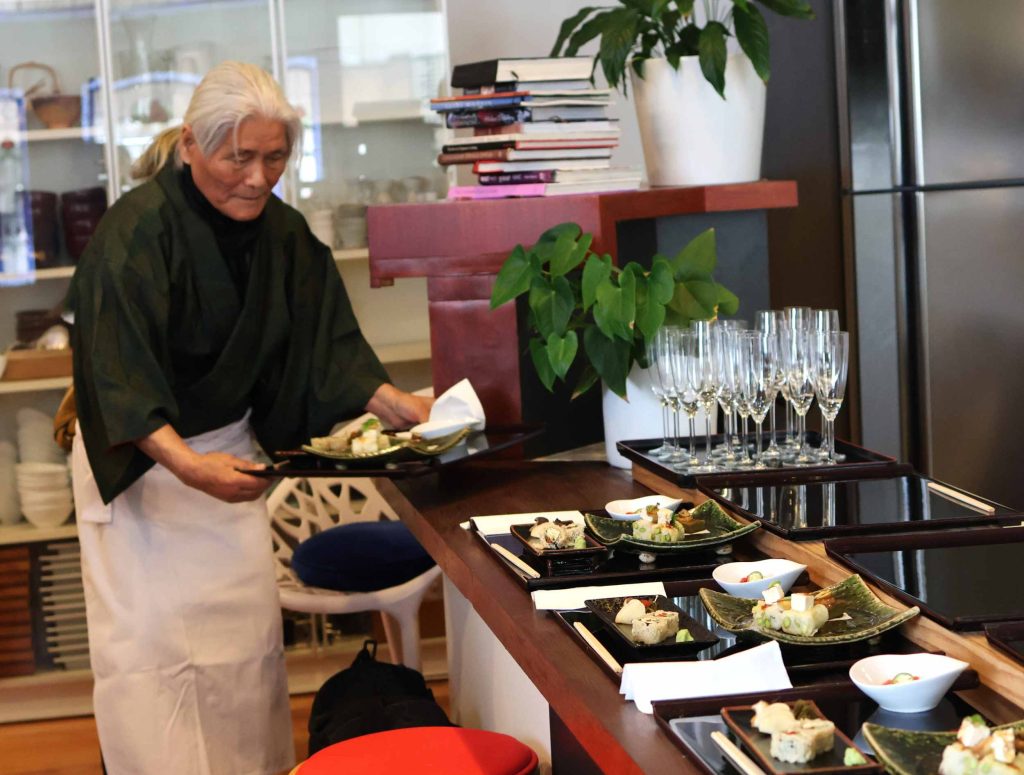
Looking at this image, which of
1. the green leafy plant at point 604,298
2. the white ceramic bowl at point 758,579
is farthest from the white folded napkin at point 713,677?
the green leafy plant at point 604,298

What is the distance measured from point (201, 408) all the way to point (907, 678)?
1865 millimetres

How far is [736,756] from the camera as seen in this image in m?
0.98

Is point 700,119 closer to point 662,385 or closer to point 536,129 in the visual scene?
point 536,129

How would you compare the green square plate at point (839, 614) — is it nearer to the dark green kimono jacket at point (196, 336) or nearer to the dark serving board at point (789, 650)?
the dark serving board at point (789, 650)

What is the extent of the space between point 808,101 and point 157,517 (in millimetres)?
2126

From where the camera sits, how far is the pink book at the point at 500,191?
98.3 inches

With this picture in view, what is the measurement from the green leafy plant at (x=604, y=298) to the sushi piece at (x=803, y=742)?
1.18 meters

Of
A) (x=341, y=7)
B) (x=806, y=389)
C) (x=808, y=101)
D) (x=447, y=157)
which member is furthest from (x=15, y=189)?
(x=806, y=389)

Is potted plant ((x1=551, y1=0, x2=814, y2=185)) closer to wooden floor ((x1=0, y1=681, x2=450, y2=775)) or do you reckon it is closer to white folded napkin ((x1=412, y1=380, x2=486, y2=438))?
white folded napkin ((x1=412, y1=380, x2=486, y2=438))

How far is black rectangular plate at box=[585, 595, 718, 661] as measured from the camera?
4.07 feet

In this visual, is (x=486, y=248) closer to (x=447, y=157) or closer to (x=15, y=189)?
(x=447, y=157)

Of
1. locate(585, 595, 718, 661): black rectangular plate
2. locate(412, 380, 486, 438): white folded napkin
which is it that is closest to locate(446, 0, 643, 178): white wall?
locate(412, 380, 486, 438): white folded napkin

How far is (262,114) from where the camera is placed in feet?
8.21

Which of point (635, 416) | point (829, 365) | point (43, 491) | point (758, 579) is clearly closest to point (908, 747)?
point (758, 579)
